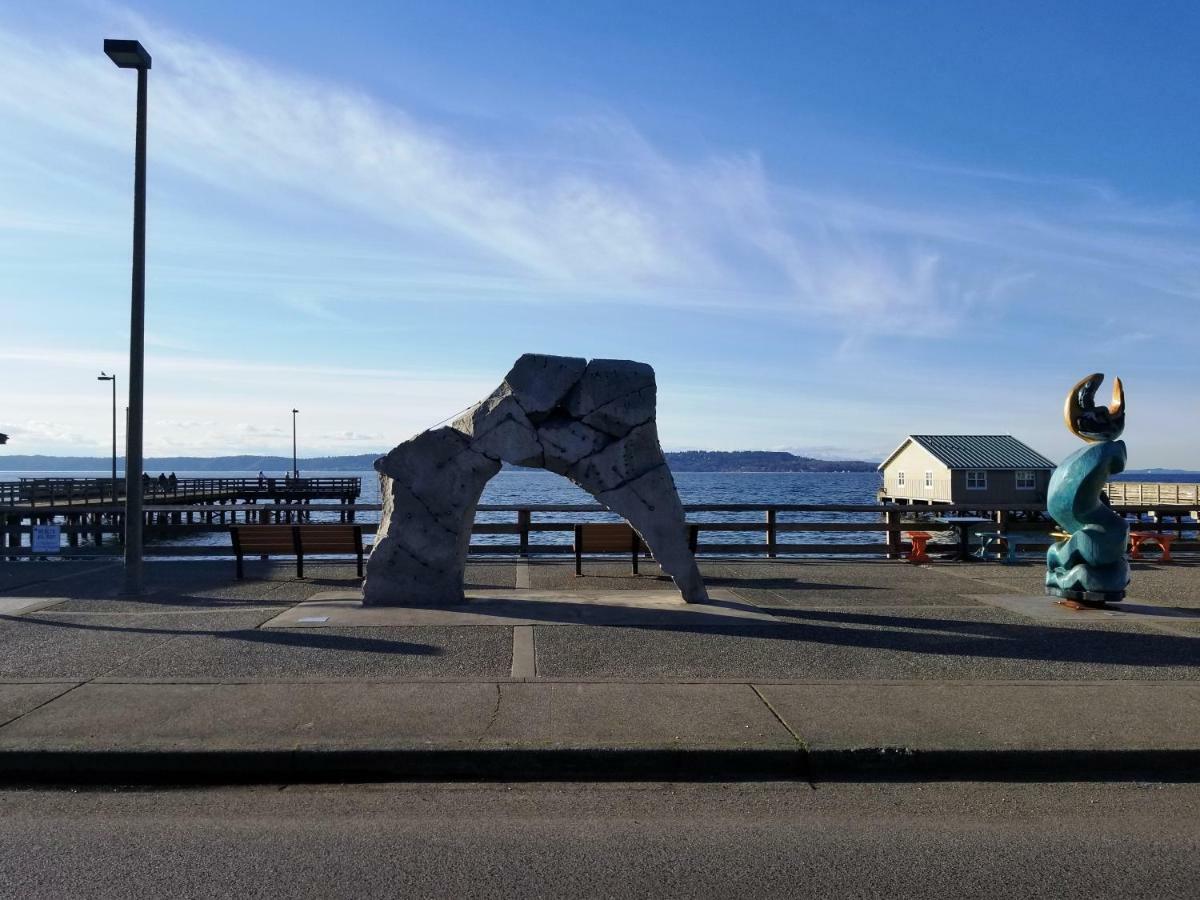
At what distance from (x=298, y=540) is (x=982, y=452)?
154ft

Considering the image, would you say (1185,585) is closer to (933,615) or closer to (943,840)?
(933,615)

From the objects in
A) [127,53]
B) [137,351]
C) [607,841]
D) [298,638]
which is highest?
[127,53]

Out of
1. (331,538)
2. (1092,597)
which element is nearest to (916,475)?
(1092,597)

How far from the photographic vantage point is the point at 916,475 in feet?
189

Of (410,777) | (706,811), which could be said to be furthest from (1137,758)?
(410,777)

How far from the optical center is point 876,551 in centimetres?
1806

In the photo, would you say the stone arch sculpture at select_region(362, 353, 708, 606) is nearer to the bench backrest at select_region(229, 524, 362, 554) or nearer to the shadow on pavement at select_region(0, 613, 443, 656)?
the shadow on pavement at select_region(0, 613, 443, 656)

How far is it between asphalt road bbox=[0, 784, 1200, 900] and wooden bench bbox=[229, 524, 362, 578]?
27.0 feet

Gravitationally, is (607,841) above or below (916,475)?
below

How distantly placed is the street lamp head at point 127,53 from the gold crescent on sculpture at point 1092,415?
1189 cm

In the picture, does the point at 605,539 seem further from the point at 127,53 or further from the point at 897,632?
the point at 127,53

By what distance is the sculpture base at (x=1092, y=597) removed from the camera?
39.0ft

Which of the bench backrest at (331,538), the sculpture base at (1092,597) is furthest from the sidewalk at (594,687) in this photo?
the bench backrest at (331,538)

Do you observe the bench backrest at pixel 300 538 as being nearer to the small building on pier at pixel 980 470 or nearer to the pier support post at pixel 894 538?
the pier support post at pixel 894 538
